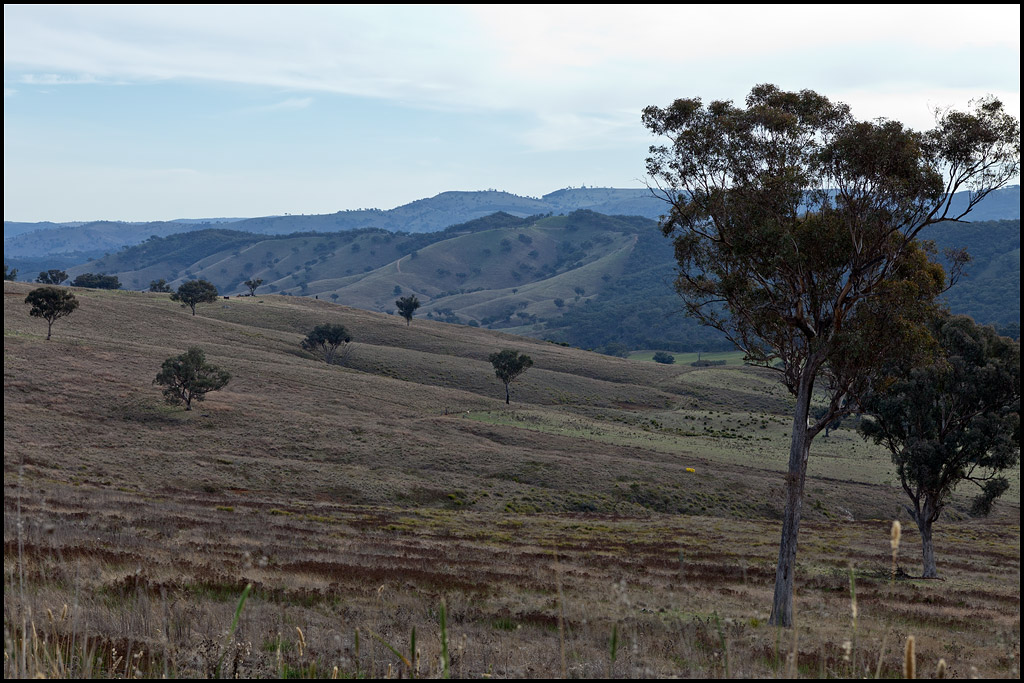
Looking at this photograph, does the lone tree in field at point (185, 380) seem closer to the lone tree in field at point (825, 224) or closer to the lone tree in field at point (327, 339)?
the lone tree in field at point (327, 339)

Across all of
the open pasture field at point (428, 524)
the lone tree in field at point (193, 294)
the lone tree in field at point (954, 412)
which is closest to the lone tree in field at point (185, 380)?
the open pasture field at point (428, 524)

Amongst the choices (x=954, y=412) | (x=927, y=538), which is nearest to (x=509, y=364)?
(x=927, y=538)

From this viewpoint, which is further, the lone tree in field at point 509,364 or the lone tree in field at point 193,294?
the lone tree in field at point 193,294

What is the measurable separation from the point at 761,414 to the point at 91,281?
174 m

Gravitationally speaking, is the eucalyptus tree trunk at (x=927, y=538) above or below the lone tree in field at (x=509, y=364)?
below

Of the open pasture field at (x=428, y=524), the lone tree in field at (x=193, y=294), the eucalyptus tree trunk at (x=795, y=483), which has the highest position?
the lone tree in field at (x=193, y=294)

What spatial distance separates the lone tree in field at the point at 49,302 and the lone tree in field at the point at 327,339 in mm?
40976

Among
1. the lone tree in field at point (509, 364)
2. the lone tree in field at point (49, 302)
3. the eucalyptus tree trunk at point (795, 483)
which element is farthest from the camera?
the lone tree in field at point (509, 364)

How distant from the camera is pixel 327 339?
5148 inches

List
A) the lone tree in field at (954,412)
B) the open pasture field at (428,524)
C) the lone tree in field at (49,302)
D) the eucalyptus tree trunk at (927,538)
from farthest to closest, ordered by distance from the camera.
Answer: the lone tree in field at (49,302)
the eucalyptus tree trunk at (927,538)
the lone tree in field at (954,412)
the open pasture field at (428,524)

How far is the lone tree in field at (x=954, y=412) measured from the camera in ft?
111

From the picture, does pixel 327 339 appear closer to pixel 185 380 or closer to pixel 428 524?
pixel 185 380

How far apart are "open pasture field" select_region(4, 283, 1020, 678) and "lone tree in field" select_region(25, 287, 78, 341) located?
347 centimetres

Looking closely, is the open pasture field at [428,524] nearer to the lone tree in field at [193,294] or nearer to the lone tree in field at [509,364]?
the lone tree in field at [193,294]
